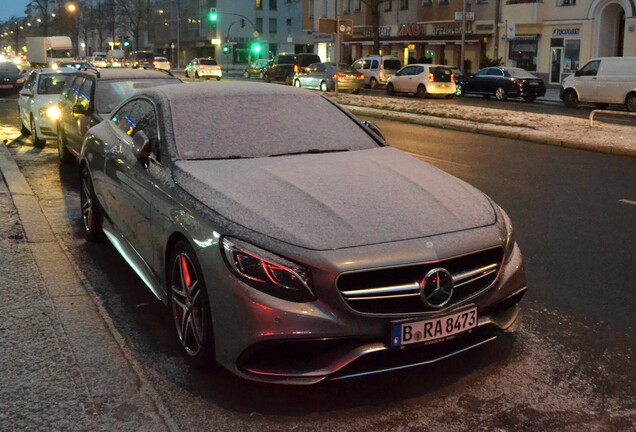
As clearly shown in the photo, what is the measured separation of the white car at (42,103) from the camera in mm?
15117

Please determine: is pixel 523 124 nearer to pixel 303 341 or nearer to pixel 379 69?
pixel 303 341

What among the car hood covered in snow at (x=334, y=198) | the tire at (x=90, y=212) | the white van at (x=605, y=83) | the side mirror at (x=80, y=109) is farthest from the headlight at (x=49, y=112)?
the white van at (x=605, y=83)

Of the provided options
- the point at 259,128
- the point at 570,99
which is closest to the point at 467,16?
the point at 570,99

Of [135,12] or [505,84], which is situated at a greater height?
[135,12]

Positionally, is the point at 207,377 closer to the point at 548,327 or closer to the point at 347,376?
the point at 347,376

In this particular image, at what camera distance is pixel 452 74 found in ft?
112

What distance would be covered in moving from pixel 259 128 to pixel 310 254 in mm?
2000

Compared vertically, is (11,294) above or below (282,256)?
below

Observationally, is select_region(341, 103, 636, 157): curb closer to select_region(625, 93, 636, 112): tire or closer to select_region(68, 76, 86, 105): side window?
select_region(625, 93, 636, 112): tire

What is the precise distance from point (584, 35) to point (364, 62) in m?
11.6

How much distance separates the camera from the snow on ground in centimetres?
1573

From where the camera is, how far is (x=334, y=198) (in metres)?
4.32

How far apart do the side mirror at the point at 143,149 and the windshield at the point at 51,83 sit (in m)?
12.2

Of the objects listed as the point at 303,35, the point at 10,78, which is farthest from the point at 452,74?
the point at 303,35
